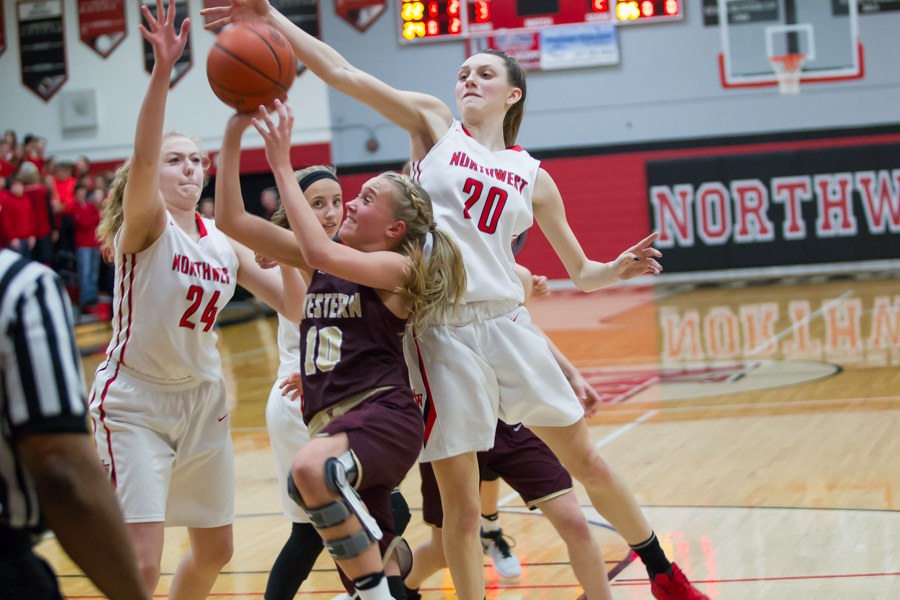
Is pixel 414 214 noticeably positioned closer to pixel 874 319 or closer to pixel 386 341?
pixel 386 341

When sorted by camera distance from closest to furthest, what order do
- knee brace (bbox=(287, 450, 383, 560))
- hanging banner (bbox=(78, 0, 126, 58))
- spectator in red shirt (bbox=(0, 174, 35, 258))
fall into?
1. knee brace (bbox=(287, 450, 383, 560))
2. spectator in red shirt (bbox=(0, 174, 35, 258))
3. hanging banner (bbox=(78, 0, 126, 58))

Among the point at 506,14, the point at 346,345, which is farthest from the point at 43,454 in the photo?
the point at 506,14

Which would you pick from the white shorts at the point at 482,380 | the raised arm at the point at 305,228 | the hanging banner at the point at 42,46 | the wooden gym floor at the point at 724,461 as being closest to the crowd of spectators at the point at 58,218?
the wooden gym floor at the point at 724,461

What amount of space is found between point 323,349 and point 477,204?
2.74 ft

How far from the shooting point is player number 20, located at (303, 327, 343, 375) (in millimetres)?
2959

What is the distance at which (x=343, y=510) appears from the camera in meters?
2.67

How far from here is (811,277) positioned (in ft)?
55.3

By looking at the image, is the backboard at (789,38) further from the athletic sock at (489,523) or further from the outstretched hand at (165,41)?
the outstretched hand at (165,41)

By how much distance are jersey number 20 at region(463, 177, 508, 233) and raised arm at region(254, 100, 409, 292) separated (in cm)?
61

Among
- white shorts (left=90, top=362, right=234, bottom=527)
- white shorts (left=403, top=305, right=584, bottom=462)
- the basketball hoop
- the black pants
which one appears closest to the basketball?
white shorts (left=403, top=305, right=584, bottom=462)

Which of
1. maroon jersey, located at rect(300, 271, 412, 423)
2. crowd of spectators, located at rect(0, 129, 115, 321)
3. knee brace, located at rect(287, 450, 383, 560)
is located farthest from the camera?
crowd of spectators, located at rect(0, 129, 115, 321)

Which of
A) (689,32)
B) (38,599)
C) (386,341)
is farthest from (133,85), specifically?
(38,599)

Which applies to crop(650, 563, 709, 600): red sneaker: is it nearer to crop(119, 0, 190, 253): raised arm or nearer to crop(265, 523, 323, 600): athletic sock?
crop(265, 523, 323, 600): athletic sock

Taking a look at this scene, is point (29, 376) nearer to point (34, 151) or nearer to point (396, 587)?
point (396, 587)
